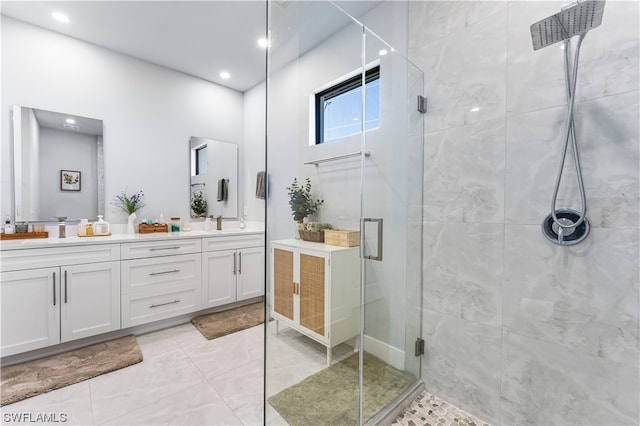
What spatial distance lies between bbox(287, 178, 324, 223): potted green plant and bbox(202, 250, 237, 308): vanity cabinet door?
1.83 m

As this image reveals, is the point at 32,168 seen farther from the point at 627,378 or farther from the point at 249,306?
the point at 627,378

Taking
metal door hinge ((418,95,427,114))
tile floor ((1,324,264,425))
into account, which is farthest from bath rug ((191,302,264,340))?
metal door hinge ((418,95,427,114))

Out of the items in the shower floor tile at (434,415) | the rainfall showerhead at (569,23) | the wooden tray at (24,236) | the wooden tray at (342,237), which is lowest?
the shower floor tile at (434,415)

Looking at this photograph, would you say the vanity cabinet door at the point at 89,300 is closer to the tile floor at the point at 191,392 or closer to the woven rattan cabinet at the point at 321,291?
the tile floor at the point at 191,392

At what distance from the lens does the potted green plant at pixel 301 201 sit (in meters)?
1.41

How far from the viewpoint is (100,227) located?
8.68 ft

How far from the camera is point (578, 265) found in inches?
47.3

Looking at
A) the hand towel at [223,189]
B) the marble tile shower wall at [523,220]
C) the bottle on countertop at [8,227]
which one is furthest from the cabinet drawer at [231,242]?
the marble tile shower wall at [523,220]

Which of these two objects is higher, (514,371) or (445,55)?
(445,55)

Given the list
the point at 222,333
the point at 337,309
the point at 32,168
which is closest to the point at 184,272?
the point at 222,333

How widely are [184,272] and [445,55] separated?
281 centimetres

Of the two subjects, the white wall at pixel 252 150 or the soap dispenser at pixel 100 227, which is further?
the white wall at pixel 252 150

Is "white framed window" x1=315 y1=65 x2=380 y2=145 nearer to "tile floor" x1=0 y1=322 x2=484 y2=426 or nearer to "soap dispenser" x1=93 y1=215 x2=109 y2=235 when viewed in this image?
"tile floor" x1=0 y1=322 x2=484 y2=426

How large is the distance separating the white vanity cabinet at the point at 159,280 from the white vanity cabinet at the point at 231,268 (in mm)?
96
